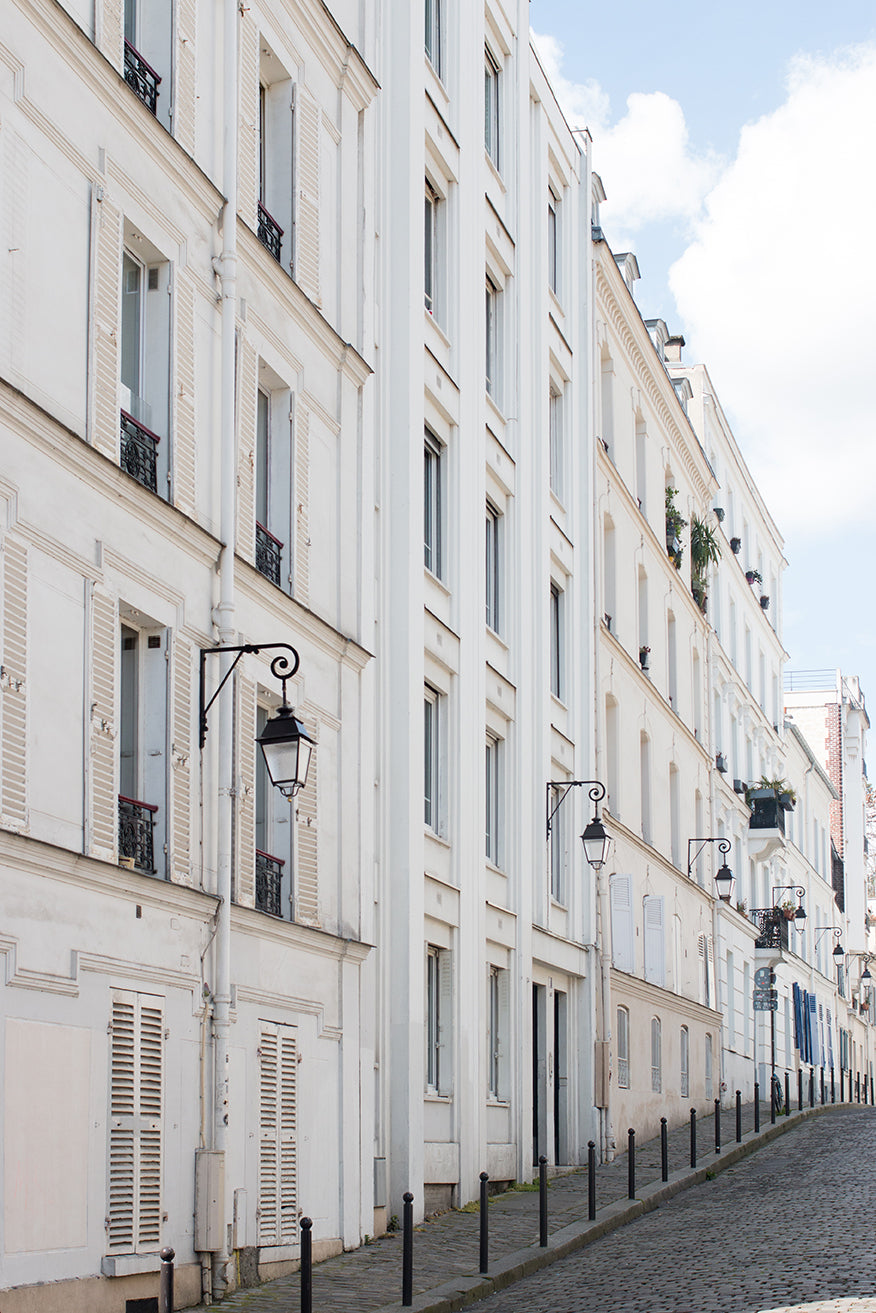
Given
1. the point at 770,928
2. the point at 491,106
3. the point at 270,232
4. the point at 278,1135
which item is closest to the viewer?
the point at 278,1135

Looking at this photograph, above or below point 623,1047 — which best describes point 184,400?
above

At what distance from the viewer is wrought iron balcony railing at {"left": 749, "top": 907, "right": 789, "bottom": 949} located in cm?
4397

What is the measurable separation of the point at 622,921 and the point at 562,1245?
38.3 feet

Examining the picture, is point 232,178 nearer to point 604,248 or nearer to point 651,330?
point 604,248

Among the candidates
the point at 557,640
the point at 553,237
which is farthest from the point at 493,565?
the point at 553,237

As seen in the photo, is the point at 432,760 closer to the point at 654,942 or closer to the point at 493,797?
the point at 493,797

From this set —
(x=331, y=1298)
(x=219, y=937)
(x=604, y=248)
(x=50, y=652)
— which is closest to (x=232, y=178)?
(x=50, y=652)

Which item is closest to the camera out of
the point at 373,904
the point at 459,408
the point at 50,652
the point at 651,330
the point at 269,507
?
the point at 50,652

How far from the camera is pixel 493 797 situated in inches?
902

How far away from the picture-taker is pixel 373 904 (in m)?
17.0

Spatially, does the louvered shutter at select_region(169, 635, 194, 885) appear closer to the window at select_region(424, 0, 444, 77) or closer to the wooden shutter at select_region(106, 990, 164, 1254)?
the wooden shutter at select_region(106, 990, 164, 1254)

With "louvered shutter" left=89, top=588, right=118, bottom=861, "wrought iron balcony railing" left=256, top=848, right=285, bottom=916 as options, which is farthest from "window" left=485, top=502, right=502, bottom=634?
"louvered shutter" left=89, top=588, right=118, bottom=861

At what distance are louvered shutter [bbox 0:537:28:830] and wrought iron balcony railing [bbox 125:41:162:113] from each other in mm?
3998

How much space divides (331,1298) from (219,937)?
262 cm
